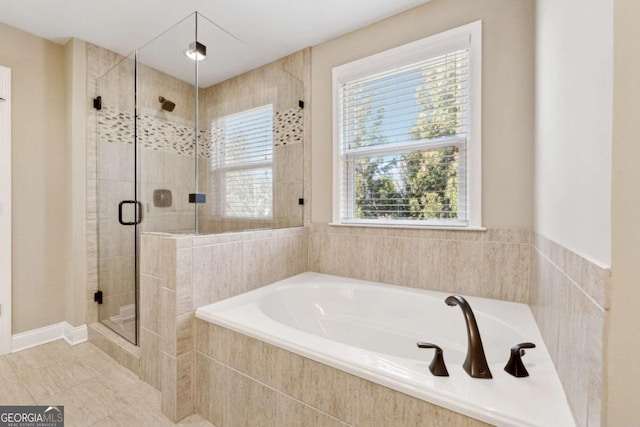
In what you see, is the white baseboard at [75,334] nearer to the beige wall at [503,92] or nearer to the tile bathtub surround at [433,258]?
the tile bathtub surround at [433,258]

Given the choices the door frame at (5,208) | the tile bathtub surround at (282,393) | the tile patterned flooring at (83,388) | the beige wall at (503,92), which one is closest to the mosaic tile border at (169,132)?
the door frame at (5,208)

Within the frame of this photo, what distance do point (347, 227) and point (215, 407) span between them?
1435 mm

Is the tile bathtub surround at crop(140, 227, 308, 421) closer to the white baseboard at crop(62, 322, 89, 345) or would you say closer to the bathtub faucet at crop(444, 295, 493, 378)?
the white baseboard at crop(62, 322, 89, 345)

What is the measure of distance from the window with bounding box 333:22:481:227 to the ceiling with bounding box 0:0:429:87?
1.12 feet

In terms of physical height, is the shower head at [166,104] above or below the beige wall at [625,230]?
above

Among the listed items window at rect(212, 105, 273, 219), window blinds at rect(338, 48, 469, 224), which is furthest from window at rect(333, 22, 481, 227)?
window at rect(212, 105, 273, 219)

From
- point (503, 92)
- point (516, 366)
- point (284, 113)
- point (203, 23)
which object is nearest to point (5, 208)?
point (203, 23)

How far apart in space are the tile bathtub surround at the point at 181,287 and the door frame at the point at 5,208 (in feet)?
4.12

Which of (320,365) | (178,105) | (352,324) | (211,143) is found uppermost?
(178,105)

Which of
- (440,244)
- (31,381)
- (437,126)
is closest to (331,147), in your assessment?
(437,126)

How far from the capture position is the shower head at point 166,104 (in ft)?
6.95

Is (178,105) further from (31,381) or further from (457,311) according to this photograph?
(457,311)

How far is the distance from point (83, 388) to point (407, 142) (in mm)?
2640

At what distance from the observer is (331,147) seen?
2.39 m
